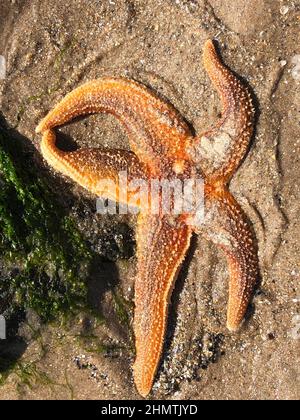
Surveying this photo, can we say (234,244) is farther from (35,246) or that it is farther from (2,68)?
(2,68)

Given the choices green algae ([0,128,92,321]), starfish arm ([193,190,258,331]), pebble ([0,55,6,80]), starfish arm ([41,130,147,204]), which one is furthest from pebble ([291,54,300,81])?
pebble ([0,55,6,80])

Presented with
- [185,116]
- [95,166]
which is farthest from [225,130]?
[95,166]

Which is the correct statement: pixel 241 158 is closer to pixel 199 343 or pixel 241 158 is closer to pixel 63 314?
pixel 199 343

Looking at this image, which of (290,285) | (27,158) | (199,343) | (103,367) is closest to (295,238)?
(290,285)

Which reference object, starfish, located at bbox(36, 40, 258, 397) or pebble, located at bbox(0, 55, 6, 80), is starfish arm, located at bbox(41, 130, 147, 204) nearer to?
starfish, located at bbox(36, 40, 258, 397)

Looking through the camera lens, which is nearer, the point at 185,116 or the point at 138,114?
the point at 138,114

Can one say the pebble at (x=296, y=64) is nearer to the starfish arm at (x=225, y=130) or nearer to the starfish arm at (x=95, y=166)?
the starfish arm at (x=225, y=130)

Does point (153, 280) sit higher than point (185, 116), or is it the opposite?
point (185, 116)
